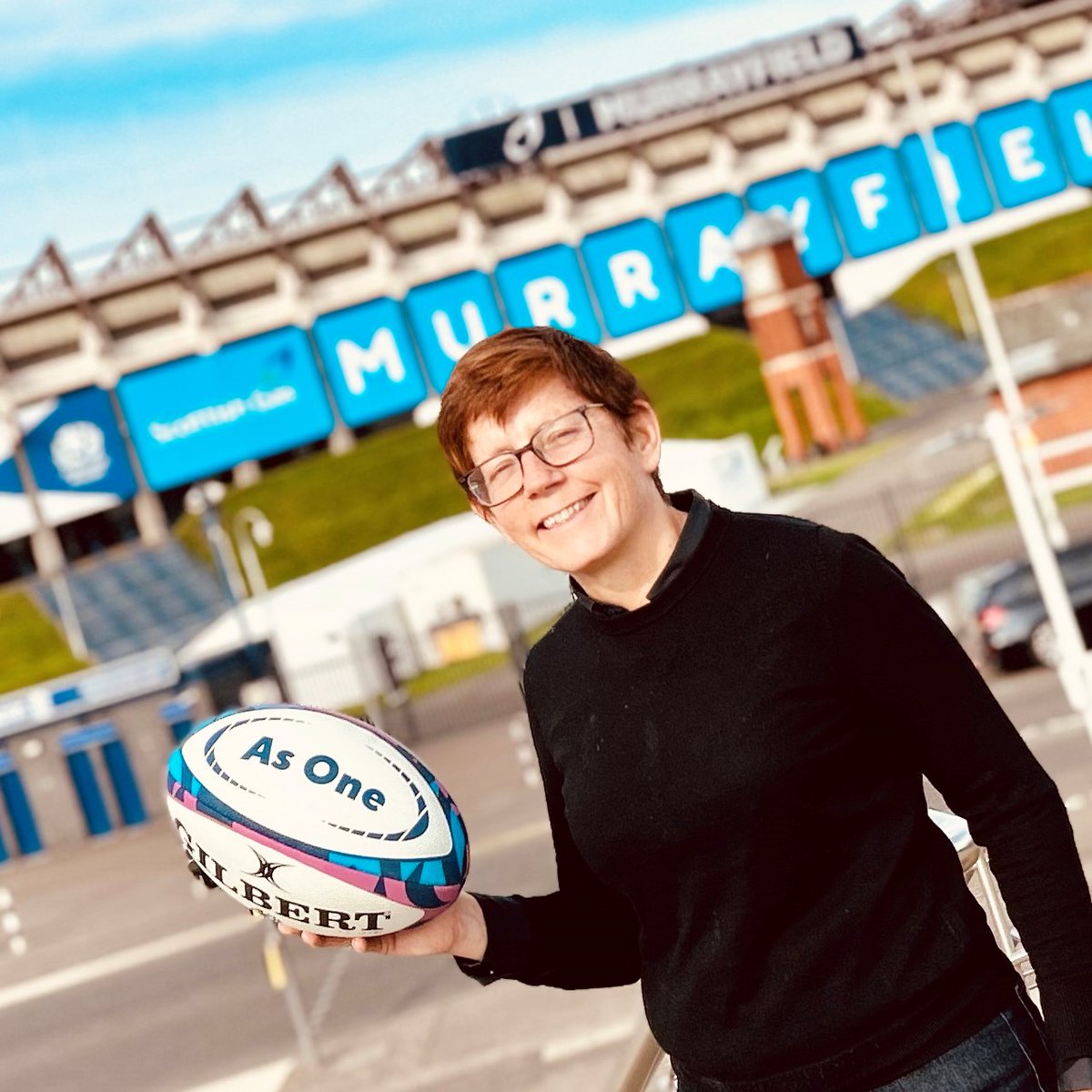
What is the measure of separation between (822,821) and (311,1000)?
39.8 feet

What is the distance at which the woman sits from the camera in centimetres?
208

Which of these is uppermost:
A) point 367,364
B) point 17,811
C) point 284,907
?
point 367,364

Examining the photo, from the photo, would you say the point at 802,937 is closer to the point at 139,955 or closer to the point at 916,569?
the point at 139,955

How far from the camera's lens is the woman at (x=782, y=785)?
2.08 metres

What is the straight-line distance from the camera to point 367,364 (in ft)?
131

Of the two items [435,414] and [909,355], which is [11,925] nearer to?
[435,414]

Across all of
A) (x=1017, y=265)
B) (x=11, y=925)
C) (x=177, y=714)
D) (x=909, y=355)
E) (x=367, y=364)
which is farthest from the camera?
(x=1017, y=265)

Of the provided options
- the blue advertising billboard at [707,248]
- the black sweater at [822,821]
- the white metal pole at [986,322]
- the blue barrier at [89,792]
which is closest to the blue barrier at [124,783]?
the blue barrier at [89,792]

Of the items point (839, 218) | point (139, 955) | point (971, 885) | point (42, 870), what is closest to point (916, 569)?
point (139, 955)

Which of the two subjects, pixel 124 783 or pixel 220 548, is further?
pixel 220 548

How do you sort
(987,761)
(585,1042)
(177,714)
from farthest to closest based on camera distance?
(177,714), (585,1042), (987,761)

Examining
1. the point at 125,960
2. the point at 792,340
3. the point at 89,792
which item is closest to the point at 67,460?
the point at 89,792

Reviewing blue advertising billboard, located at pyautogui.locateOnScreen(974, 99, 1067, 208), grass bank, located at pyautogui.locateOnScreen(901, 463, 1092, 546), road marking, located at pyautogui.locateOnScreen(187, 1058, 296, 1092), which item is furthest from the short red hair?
blue advertising billboard, located at pyautogui.locateOnScreen(974, 99, 1067, 208)

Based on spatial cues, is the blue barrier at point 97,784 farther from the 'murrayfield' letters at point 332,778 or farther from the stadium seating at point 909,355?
the stadium seating at point 909,355
